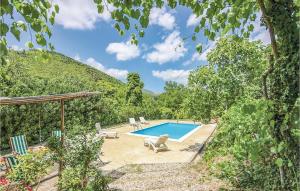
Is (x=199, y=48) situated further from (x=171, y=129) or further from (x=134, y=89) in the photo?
(x=134, y=89)

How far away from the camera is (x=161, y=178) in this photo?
8680 millimetres

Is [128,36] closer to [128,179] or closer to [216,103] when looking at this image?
[128,179]

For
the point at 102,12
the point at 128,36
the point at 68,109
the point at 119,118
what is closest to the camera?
the point at 102,12

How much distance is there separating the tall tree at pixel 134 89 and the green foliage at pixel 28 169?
2679cm

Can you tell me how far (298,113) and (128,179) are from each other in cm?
721

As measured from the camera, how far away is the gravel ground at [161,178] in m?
7.53

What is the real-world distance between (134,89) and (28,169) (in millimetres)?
29422

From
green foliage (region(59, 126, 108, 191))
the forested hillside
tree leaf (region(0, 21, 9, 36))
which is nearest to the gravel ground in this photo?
green foliage (region(59, 126, 108, 191))

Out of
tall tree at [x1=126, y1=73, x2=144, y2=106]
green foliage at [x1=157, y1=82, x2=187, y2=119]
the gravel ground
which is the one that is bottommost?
the gravel ground

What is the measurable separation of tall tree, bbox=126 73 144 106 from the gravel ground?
23928 millimetres

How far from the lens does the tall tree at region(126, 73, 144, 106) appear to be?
34.7m

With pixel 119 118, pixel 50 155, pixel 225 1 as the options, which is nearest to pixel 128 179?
pixel 50 155

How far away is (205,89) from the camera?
38.2 feet

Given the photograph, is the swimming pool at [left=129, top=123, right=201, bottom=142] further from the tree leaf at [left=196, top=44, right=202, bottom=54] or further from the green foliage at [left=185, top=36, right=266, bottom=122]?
the tree leaf at [left=196, top=44, right=202, bottom=54]
